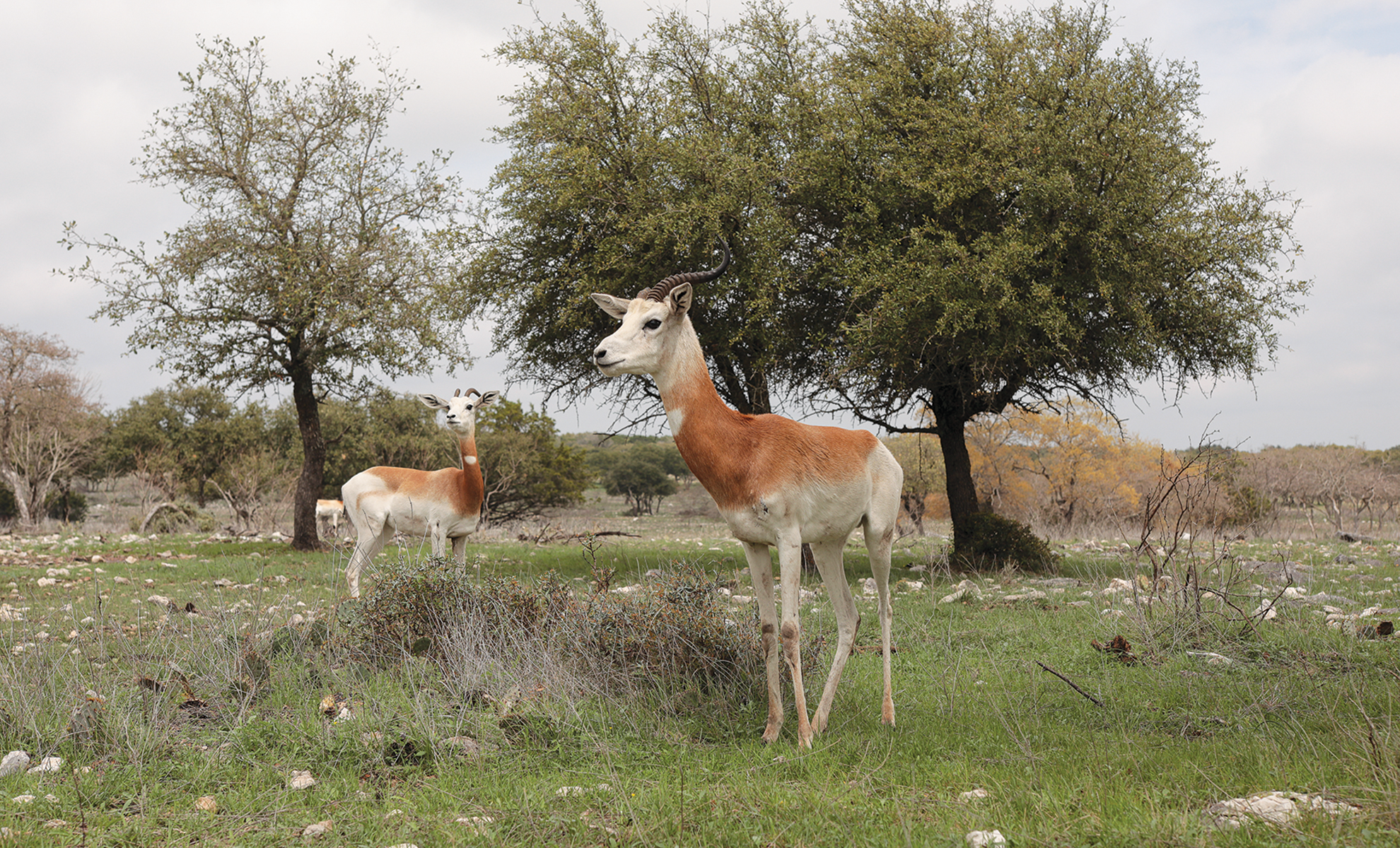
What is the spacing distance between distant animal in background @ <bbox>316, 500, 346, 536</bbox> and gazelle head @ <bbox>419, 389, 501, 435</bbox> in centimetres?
1372

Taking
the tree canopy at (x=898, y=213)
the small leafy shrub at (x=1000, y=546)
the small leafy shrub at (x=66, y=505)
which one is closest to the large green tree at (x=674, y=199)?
the tree canopy at (x=898, y=213)

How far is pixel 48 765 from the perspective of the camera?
5371 mm

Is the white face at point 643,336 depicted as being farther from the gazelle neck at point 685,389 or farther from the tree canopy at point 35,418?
the tree canopy at point 35,418

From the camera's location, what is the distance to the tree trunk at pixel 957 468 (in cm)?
1781

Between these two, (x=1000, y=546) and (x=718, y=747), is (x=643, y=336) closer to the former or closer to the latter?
(x=718, y=747)

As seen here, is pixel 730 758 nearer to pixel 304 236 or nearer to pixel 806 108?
pixel 806 108

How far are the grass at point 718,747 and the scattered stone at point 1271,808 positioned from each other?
0.27 feet

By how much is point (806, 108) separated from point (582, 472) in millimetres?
29101

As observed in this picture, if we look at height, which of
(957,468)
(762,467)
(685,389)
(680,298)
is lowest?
(762,467)

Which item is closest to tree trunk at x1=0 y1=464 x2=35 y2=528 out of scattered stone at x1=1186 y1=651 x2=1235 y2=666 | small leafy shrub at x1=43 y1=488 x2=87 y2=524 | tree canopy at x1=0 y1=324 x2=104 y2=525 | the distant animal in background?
tree canopy at x1=0 y1=324 x2=104 y2=525

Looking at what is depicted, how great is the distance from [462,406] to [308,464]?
426 inches

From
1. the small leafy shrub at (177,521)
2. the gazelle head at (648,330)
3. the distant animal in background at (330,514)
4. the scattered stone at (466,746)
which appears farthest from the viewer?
the small leafy shrub at (177,521)

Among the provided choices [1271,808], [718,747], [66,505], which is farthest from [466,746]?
[66,505]

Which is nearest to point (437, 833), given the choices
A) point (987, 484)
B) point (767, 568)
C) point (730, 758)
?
point (730, 758)
